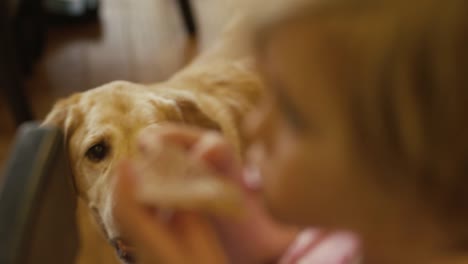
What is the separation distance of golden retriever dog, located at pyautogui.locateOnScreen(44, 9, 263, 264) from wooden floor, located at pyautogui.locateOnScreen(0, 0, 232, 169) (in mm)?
527

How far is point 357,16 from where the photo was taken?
387mm

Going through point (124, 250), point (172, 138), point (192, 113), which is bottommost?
point (124, 250)

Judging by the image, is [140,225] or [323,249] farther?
[323,249]

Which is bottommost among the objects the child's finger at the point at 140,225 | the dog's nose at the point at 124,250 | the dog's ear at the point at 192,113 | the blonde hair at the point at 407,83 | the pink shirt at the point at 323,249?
the dog's nose at the point at 124,250

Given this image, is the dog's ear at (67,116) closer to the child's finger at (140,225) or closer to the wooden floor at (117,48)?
the child's finger at (140,225)

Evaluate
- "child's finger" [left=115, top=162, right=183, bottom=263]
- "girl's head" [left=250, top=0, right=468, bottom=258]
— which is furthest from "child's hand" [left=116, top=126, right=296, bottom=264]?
"girl's head" [left=250, top=0, right=468, bottom=258]

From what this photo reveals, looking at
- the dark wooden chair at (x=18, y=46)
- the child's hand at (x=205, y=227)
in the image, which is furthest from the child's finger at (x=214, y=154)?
the dark wooden chair at (x=18, y=46)

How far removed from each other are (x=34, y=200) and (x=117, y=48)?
131cm

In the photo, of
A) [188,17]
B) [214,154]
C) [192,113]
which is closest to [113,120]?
[192,113]

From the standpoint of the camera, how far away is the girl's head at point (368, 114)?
36cm

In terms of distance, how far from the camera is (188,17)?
5.97 feet

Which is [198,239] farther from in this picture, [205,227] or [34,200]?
[34,200]

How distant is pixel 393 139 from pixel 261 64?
0.39ft

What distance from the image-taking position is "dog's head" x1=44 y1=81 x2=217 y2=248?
3.22 ft
